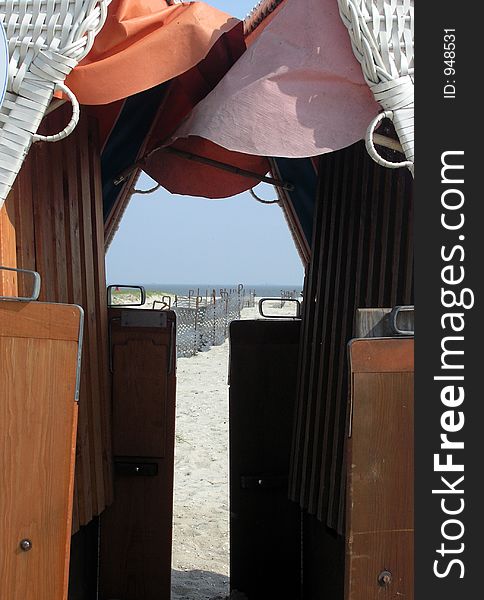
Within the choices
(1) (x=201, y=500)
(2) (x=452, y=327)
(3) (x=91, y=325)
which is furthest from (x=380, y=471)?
(1) (x=201, y=500)

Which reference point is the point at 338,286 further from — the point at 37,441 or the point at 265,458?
the point at 37,441

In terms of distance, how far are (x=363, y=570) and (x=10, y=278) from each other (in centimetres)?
154

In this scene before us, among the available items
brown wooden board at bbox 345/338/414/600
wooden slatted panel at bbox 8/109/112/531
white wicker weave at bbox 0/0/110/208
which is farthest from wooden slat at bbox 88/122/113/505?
brown wooden board at bbox 345/338/414/600

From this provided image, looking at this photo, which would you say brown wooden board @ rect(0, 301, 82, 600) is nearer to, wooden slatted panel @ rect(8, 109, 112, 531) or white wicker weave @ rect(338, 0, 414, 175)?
wooden slatted panel @ rect(8, 109, 112, 531)

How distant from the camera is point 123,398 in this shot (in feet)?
13.2

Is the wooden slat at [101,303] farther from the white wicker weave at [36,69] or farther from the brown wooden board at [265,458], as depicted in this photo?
the white wicker weave at [36,69]

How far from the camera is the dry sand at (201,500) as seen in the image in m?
4.64

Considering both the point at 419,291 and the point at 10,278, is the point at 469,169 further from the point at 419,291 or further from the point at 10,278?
the point at 10,278

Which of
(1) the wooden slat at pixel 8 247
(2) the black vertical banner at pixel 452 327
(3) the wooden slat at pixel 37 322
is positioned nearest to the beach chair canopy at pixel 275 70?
(2) the black vertical banner at pixel 452 327

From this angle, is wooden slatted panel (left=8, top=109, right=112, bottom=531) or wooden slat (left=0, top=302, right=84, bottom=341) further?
wooden slatted panel (left=8, top=109, right=112, bottom=531)

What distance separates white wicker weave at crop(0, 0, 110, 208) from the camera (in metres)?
2.40

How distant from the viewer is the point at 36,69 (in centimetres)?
241

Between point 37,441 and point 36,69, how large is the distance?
1.16m

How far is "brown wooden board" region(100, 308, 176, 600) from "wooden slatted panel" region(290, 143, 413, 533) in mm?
706
